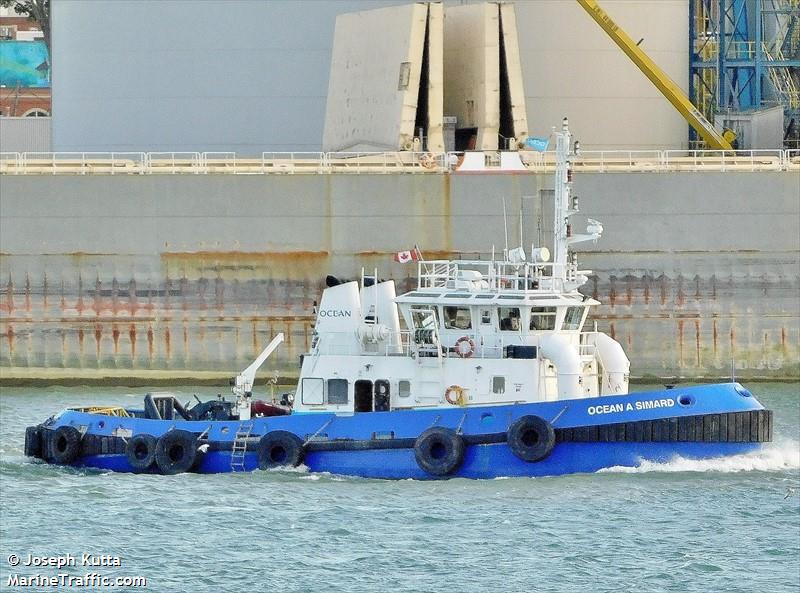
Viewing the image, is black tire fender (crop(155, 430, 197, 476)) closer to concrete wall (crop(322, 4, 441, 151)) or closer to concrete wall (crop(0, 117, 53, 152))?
concrete wall (crop(322, 4, 441, 151))

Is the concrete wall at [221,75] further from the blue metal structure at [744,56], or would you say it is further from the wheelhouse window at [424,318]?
the wheelhouse window at [424,318]

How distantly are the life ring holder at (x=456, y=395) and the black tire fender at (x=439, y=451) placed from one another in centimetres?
67

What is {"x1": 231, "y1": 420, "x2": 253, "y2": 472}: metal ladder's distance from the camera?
31.6 metres

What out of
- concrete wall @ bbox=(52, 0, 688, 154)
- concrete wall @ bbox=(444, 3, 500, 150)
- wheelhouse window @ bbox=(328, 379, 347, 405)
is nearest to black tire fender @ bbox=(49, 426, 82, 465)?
wheelhouse window @ bbox=(328, 379, 347, 405)

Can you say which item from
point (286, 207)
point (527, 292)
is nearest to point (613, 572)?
point (527, 292)

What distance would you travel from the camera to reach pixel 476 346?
31.1m

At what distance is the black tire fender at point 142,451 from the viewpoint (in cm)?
3206

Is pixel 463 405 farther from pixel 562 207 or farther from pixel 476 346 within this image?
pixel 562 207

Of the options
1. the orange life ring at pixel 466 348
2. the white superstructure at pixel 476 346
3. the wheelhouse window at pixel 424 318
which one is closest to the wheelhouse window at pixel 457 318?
the white superstructure at pixel 476 346

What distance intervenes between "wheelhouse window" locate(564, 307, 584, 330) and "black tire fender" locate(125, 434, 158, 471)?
681cm

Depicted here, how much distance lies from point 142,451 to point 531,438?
6454mm

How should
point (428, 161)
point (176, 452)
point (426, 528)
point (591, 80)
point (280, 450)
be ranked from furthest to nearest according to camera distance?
point (591, 80), point (428, 161), point (176, 452), point (280, 450), point (426, 528)

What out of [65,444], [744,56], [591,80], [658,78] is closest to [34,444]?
[65,444]

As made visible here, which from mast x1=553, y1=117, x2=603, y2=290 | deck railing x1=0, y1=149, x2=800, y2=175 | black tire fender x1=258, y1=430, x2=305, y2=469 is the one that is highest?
deck railing x1=0, y1=149, x2=800, y2=175
